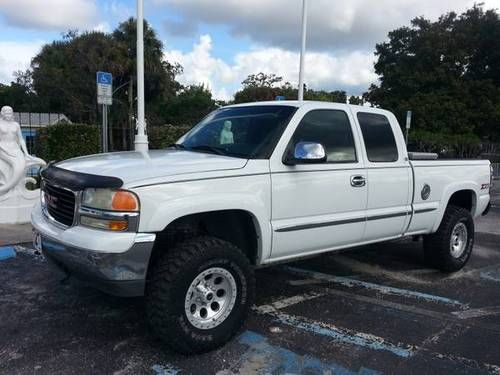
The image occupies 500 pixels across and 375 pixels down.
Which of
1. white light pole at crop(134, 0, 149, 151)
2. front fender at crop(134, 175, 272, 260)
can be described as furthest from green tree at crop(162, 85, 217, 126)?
front fender at crop(134, 175, 272, 260)

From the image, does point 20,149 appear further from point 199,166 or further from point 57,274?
point 199,166

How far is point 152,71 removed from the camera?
33.8 m

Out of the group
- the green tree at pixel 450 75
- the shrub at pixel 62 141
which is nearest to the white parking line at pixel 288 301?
the shrub at pixel 62 141

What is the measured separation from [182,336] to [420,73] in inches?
1253

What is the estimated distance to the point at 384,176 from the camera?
5.00 metres

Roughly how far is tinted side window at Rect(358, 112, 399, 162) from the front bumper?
102 inches

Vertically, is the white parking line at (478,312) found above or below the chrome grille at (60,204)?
below

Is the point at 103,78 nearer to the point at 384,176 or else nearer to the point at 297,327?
the point at 384,176

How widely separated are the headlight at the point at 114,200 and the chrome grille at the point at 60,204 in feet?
0.83

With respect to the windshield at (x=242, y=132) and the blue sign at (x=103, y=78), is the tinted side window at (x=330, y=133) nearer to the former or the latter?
the windshield at (x=242, y=132)

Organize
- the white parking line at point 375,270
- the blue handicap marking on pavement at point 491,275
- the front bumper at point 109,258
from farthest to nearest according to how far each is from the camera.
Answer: the blue handicap marking on pavement at point 491,275 < the white parking line at point 375,270 < the front bumper at point 109,258

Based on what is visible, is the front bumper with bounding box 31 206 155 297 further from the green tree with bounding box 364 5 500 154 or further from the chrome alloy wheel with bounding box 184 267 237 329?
the green tree with bounding box 364 5 500 154

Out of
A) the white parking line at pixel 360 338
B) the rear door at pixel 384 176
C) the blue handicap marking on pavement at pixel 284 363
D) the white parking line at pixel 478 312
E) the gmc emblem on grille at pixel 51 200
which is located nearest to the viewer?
the blue handicap marking on pavement at pixel 284 363

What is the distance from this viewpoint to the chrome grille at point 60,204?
3611mm
